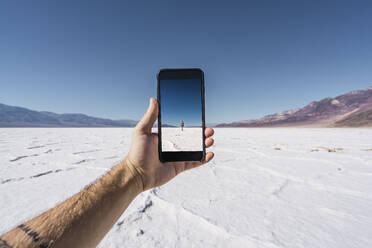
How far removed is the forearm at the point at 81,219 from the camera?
44 cm

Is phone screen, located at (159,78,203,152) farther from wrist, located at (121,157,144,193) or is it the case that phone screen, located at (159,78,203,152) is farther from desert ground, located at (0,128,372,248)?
desert ground, located at (0,128,372,248)

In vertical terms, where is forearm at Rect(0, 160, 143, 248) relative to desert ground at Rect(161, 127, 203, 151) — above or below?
below

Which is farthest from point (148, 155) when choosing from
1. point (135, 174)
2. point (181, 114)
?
point (181, 114)

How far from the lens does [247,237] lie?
796 millimetres

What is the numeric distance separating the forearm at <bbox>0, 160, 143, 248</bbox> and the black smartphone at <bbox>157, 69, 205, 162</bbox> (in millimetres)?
321

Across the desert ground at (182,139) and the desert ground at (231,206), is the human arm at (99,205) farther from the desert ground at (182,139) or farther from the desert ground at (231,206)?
the desert ground at (231,206)

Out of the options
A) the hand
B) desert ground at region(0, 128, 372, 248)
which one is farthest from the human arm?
desert ground at region(0, 128, 372, 248)

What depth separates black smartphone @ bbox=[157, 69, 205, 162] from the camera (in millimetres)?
996

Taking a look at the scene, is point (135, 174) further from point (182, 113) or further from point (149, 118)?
point (182, 113)

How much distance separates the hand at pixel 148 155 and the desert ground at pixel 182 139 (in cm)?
7

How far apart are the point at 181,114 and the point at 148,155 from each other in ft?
1.18

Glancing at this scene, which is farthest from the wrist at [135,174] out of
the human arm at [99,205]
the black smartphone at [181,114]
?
the black smartphone at [181,114]

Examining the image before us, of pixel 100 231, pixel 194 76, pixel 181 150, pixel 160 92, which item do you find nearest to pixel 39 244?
pixel 100 231

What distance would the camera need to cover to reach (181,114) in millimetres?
1107
